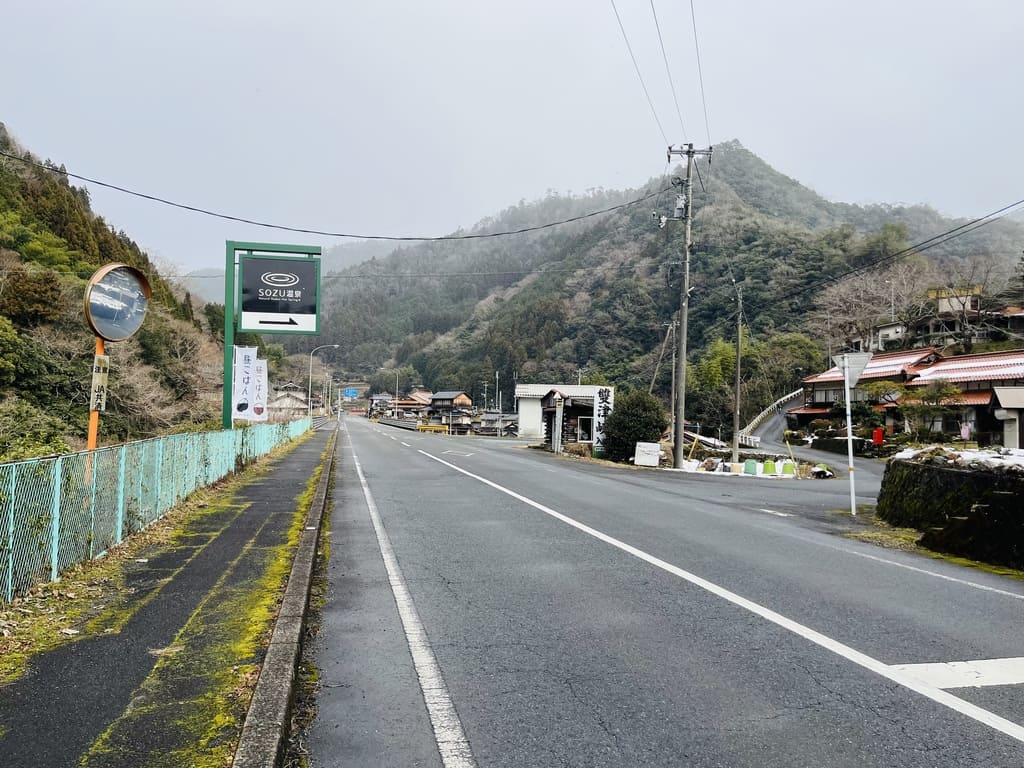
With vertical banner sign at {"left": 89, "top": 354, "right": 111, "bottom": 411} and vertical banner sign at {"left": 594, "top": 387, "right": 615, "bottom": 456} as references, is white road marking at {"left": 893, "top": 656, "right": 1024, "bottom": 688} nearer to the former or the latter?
vertical banner sign at {"left": 89, "top": 354, "right": 111, "bottom": 411}

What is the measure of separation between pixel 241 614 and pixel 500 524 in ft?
17.2

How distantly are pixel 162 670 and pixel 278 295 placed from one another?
16.3 m

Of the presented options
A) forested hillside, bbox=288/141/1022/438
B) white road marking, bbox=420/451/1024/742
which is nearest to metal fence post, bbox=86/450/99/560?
white road marking, bbox=420/451/1024/742

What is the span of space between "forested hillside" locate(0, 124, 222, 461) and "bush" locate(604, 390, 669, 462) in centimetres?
1758

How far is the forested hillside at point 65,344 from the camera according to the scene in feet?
74.9

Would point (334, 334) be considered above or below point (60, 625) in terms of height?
above

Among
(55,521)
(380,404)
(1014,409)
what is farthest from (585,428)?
(380,404)

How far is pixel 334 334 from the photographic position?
138 meters

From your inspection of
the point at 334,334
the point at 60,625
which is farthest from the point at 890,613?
the point at 334,334

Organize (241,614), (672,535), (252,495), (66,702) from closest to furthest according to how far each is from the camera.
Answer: (66,702), (241,614), (672,535), (252,495)

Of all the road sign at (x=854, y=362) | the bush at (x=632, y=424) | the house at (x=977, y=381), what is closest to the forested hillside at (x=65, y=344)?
the road sign at (x=854, y=362)

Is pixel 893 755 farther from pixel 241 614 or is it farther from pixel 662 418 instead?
pixel 662 418

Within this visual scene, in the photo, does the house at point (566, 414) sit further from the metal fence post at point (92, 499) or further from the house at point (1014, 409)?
the metal fence post at point (92, 499)

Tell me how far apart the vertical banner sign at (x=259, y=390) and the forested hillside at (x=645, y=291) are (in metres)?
15.2
